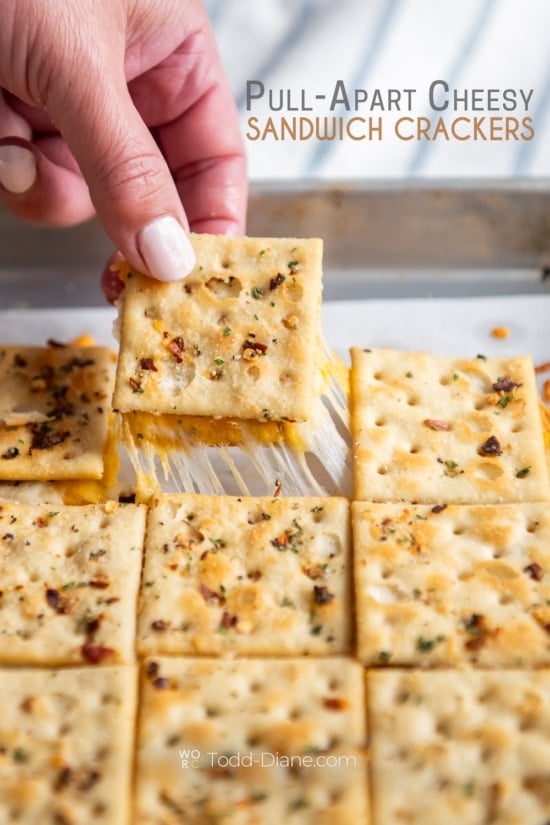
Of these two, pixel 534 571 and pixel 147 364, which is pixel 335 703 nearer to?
pixel 534 571

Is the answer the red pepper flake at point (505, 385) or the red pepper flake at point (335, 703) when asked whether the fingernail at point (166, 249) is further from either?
the red pepper flake at point (335, 703)

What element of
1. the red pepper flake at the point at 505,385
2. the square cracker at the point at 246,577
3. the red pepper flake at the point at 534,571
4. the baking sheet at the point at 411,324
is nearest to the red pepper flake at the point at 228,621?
the square cracker at the point at 246,577

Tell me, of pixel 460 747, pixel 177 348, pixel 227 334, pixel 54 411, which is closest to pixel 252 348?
pixel 227 334

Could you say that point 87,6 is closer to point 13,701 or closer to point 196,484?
point 196,484

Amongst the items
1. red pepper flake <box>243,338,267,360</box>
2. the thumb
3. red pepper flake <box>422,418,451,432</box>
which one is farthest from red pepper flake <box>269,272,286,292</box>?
red pepper flake <box>422,418,451,432</box>

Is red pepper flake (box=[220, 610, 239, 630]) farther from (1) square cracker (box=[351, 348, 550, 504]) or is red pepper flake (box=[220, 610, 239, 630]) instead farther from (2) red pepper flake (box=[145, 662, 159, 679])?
(1) square cracker (box=[351, 348, 550, 504])

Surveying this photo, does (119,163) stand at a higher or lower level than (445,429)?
higher
